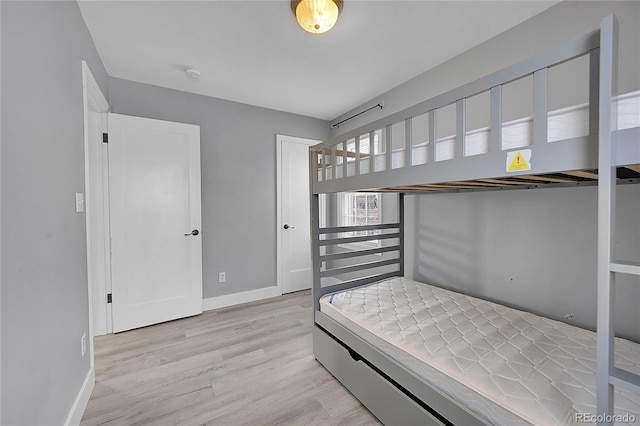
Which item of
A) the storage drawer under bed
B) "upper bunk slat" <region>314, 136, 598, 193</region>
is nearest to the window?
the storage drawer under bed

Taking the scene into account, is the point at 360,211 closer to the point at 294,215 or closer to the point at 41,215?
the point at 294,215

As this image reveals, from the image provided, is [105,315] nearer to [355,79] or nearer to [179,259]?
[179,259]

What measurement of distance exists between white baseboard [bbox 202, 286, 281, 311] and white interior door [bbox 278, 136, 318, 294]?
0.61 feet

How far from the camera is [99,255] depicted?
2.42m

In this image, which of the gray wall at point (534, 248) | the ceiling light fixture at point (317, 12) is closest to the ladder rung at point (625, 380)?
the gray wall at point (534, 248)

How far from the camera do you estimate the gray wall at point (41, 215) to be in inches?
37.5

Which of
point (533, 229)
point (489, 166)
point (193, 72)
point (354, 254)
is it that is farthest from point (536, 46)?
point (193, 72)

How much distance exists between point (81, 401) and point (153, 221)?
153 centimetres

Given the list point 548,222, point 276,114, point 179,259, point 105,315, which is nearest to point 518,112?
point 548,222

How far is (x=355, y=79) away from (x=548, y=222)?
2015 mm

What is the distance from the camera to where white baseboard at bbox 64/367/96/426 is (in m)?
1.38

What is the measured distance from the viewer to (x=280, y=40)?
6.66 ft

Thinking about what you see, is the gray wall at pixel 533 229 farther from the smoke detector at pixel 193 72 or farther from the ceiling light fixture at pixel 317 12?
the smoke detector at pixel 193 72
